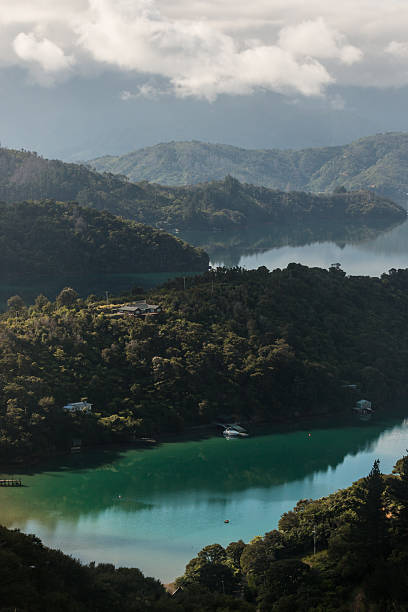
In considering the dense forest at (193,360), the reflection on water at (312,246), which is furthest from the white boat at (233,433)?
the reflection on water at (312,246)

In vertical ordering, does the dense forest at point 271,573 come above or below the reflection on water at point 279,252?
below

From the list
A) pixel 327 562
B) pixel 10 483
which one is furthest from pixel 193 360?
pixel 327 562

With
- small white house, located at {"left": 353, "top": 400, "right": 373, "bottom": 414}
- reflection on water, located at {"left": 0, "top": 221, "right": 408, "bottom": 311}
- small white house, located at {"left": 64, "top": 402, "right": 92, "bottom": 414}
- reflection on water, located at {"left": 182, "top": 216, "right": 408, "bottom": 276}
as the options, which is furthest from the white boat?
reflection on water, located at {"left": 182, "top": 216, "right": 408, "bottom": 276}

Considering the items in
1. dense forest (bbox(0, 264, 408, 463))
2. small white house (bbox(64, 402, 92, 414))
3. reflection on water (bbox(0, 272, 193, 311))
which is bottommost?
small white house (bbox(64, 402, 92, 414))

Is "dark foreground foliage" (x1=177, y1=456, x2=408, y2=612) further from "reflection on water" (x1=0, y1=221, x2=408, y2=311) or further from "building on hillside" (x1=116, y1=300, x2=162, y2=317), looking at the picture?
"reflection on water" (x1=0, y1=221, x2=408, y2=311)

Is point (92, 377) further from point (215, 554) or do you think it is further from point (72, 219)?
point (72, 219)

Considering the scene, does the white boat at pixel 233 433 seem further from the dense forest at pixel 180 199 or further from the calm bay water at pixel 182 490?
the dense forest at pixel 180 199

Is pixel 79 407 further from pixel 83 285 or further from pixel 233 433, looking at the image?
pixel 83 285
